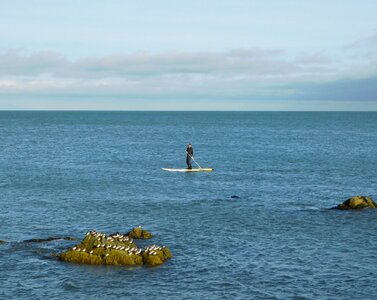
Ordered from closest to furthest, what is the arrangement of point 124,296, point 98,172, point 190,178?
point 124,296, point 190,178, point 98,172

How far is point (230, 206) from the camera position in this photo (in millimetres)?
56469

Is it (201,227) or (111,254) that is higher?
(111,254)

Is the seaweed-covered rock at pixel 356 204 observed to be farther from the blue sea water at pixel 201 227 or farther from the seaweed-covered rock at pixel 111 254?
the seaweed-covered rock at pixel 111 254

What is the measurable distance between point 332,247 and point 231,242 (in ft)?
23.6

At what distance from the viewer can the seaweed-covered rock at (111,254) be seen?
1449 inches

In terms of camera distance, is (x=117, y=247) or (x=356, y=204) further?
(x=356, y=204)

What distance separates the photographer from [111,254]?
122 ft

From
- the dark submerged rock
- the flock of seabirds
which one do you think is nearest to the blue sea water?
the dark submerged rock

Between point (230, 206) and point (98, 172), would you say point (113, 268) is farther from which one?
point (98, 172)

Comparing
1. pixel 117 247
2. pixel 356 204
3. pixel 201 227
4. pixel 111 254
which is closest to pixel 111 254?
pixel 111 254

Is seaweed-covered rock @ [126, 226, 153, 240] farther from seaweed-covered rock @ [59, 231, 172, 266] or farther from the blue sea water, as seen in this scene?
seaweed-covered rock @ [59, 231, 172, 266]

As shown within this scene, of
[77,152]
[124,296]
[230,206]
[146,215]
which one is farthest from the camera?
[77,152]

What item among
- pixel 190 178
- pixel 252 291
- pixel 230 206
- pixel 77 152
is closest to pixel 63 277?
pixel 252 291

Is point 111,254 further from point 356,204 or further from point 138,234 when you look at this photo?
point 356,204
